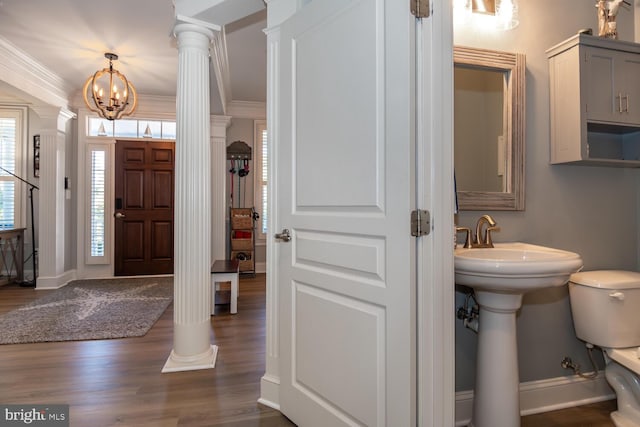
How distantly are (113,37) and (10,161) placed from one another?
3072 mm

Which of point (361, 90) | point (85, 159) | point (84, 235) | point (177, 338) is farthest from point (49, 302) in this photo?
point (361, 90)

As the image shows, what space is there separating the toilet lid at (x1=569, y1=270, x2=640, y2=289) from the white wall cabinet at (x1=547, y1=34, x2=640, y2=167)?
595 millimetres

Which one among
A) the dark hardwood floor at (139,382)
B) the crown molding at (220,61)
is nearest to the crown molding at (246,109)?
the crown molding at (220,61)

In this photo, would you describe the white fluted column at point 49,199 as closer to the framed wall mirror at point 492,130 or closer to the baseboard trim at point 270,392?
the baseboard trim at point 270,392

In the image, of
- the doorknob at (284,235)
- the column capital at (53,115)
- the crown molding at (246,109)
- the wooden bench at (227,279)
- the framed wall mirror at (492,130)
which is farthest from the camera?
the crown molding at (246,109)

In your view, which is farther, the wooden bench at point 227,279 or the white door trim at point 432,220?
the wooden bench at point 227,279

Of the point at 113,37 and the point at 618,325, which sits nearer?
the point at 618,325

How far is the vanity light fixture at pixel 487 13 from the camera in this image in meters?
1.84

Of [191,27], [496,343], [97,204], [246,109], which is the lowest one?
[496,343]

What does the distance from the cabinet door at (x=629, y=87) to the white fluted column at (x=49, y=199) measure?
224 inches

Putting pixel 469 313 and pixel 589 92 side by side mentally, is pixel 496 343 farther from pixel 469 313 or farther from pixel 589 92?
pixel 589 92

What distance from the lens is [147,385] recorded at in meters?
2.18

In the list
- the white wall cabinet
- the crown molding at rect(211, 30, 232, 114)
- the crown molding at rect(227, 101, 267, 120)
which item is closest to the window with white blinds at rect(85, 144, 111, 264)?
the crown molding at rect(227, 101, 267, 120)

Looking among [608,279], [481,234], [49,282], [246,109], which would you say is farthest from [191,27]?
[49,282]
